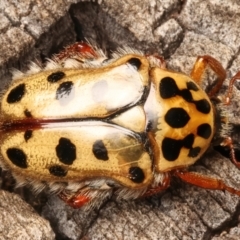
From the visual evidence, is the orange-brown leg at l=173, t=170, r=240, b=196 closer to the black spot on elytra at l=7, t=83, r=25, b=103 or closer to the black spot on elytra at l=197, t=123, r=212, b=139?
the black spot on elytra at l=197, t=123, r=212, b=139

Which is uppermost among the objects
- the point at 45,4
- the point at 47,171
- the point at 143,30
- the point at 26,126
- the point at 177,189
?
the point at 45,4

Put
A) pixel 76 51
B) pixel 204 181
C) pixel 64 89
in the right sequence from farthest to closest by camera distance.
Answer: pixel 76 51
pixel 64 89
pixel 204 181

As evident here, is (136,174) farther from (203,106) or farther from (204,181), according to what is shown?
(203,106)

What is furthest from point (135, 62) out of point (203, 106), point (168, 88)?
point (203, 106)

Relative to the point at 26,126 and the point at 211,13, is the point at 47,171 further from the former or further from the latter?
the point at 211,13

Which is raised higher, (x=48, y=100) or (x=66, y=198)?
(x=48, y=100)

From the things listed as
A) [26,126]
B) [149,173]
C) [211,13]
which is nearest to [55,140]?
[26,126]
